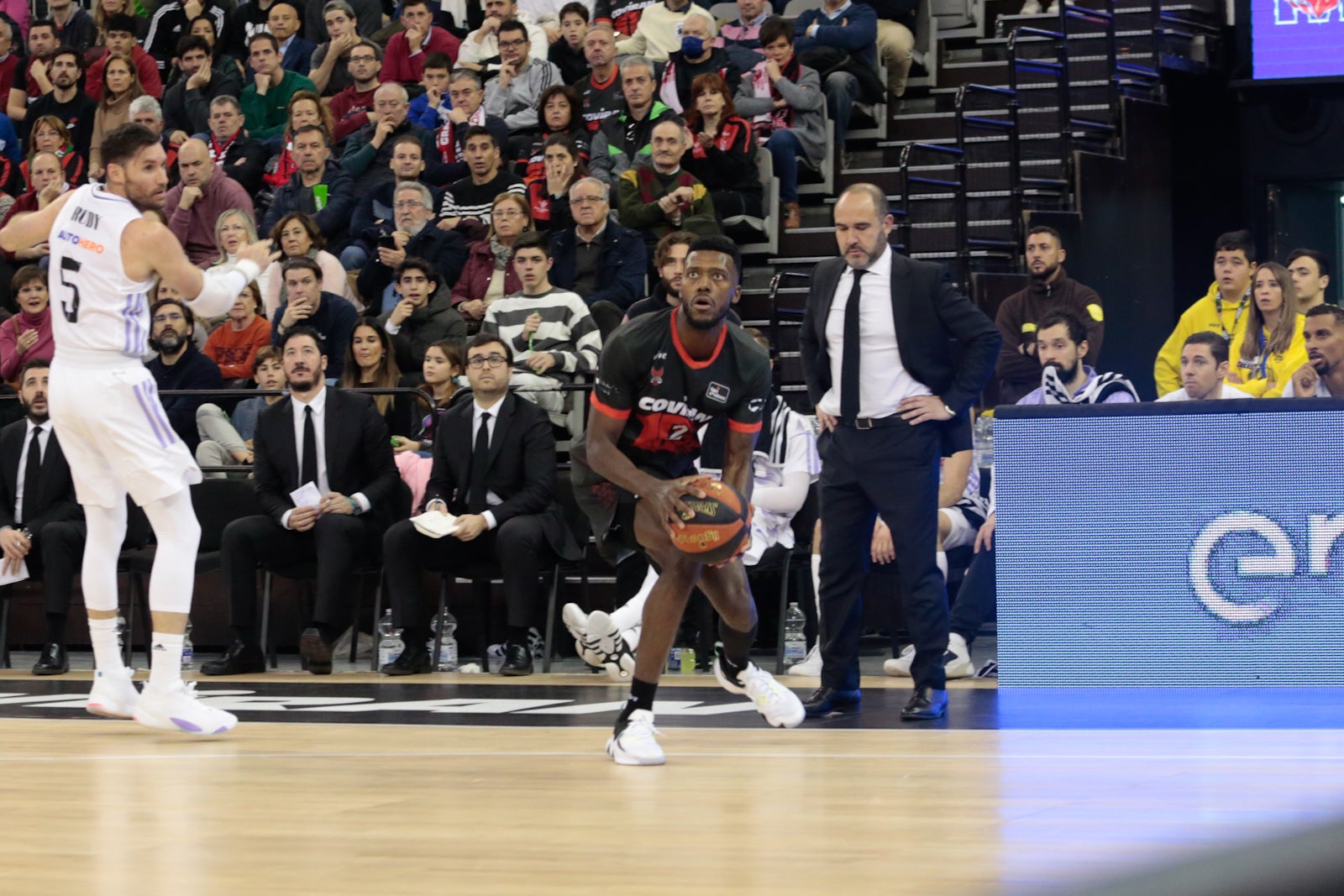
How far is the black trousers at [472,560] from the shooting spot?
9.77 m

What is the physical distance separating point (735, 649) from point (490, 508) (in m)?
3.80

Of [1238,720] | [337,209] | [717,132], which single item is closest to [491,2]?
[337,209]

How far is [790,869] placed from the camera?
3684mm

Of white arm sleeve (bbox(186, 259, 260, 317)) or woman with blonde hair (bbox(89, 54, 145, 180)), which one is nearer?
white arm sleeve (bbox(186, 259, 260, 317))

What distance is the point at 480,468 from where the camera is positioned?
1005 cm

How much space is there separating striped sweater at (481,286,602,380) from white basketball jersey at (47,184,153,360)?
4252mm

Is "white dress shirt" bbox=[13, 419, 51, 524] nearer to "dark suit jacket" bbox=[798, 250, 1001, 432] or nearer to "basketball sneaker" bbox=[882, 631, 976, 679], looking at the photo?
"basketball sneaker" bbox=[882, 631, 976, 679]

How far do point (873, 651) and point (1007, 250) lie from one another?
3307mm

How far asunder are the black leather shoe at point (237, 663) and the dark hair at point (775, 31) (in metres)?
5.78

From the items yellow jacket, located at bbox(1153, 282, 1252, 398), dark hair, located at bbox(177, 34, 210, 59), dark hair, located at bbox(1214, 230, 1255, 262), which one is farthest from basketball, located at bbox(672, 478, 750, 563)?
dark hair, located at bbox(177, 34, 210, 59)

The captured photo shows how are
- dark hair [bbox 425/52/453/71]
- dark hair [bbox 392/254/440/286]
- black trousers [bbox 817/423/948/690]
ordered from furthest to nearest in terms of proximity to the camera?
dark hair [bbox 425/52/453/71] < dark hair [bbox 392/254/440/286] < black trousers [bbox 817/423/948/690]

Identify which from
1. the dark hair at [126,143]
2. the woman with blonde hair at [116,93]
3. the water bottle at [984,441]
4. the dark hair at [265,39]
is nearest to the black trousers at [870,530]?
the dark hair at [126,143]

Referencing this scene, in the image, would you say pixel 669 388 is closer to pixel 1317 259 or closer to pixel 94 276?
pixel 94 276

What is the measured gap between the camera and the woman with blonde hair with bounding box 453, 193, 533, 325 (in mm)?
11719
